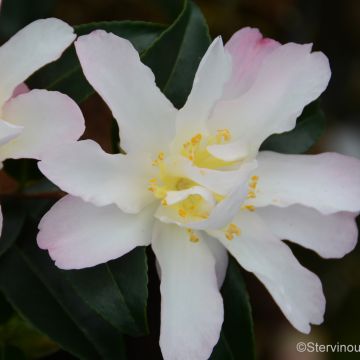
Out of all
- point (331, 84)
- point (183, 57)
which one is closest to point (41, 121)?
point (183, 57)

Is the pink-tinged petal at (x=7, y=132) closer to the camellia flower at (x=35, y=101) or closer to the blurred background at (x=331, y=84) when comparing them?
the camellia flower at (x=35, y=101)

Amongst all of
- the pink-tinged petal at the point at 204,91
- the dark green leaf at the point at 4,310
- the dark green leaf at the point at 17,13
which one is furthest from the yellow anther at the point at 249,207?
the dark green leaf at the point at 17,13

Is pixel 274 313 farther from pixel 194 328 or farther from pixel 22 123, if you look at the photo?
pixel 22 123

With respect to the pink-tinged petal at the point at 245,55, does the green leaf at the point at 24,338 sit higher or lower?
lower

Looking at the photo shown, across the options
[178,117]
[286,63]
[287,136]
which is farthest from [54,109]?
[287,136]

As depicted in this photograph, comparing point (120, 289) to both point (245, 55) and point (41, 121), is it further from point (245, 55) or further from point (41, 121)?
point (245, 55)

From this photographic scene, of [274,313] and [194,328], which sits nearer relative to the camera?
[194,328]
